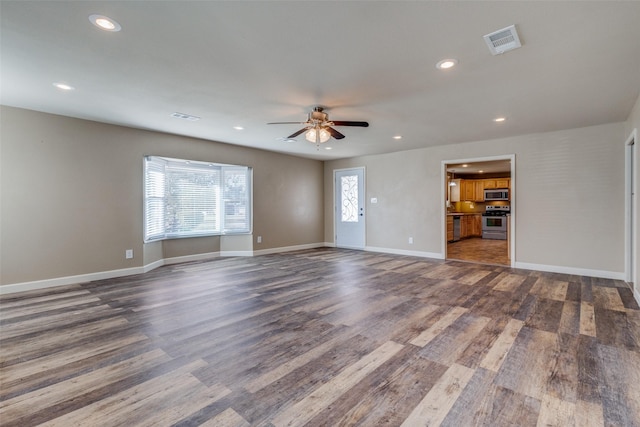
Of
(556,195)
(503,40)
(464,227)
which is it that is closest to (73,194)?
(503,40)

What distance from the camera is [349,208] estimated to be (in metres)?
8.14

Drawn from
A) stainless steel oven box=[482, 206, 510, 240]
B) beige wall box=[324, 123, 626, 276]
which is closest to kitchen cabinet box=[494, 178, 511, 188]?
stainless steel oven box=[482, 206, 510, 240]

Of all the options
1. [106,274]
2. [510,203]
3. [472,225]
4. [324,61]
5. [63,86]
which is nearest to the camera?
[324,61]

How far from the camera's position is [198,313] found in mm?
3217

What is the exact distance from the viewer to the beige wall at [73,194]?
4090 mm

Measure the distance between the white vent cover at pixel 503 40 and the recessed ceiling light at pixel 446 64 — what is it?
31 centimetres

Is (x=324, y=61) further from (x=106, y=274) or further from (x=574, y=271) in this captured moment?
(x=574, y=271)

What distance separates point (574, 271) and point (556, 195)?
129 cm

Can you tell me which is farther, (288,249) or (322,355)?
(288,249)

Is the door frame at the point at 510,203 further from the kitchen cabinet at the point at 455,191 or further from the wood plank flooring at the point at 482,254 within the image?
the kitchen cabinet at the point at 455,191

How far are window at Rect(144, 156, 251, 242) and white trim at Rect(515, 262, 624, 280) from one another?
561 centimetres

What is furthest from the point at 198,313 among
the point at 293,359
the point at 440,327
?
the point at 440,327

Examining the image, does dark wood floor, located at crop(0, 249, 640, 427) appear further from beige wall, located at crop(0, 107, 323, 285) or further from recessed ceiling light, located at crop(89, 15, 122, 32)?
recessed ceiling light, located at crop(89, 15, 122, 32)

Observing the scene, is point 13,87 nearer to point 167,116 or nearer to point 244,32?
point 167,116
